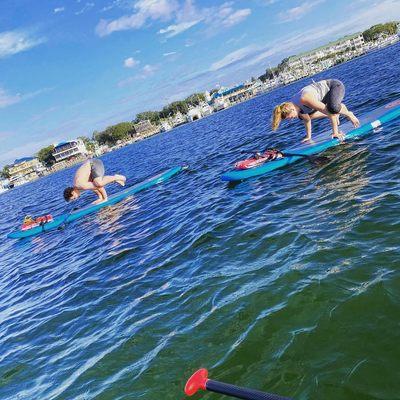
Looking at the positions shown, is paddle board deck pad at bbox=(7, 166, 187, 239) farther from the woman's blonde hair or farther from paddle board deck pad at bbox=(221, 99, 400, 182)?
the woman's blonde hair

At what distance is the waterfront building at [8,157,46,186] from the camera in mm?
160925

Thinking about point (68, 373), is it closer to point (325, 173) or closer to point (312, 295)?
point (312, 295)

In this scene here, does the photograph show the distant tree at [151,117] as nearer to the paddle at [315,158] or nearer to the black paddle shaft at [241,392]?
the paddle at [315,158]

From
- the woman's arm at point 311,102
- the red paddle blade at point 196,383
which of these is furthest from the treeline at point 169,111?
the red paddle blade at point 196,383

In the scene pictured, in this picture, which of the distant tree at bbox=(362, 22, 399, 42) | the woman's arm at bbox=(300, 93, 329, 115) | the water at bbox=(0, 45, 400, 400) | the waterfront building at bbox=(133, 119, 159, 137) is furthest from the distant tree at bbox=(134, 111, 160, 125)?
the water at bbox=(0, 45, 400, 400)

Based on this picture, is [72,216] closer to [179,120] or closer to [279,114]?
[279,114]

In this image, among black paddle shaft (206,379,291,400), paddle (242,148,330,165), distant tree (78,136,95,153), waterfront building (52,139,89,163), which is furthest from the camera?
distant tree (78,136,95,153)

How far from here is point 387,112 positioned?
1295cm

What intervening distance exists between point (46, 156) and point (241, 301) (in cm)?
17489

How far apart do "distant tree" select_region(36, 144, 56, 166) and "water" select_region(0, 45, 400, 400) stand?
16652 cm

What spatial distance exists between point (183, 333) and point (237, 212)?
470 cm

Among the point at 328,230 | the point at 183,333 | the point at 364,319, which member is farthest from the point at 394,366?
the point at 328,230

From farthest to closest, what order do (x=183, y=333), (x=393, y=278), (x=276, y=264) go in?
1. (x=276, y=264)
2. (x=183, y=333)
3. (x=393, y=278)

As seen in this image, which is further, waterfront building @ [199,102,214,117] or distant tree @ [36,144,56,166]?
distant tree @ [36,144,56,166]
